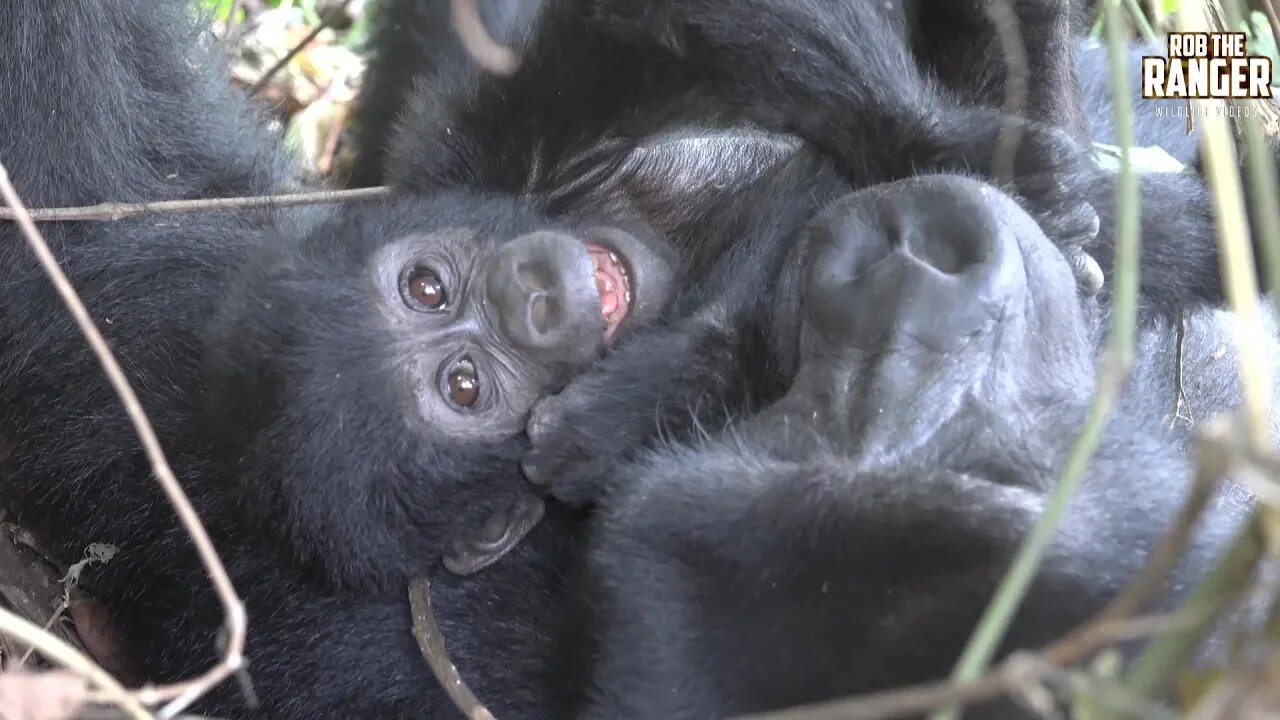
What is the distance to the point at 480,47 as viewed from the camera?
2082 mm

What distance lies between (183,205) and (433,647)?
0.91 m

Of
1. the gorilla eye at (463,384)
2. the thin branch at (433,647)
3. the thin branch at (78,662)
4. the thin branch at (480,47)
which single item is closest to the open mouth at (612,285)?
the gorilla eye at (463,384)

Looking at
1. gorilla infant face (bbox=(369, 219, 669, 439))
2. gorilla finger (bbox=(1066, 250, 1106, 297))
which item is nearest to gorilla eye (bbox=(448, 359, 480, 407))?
gorilla infant face (bbox=(369, 219, 669, 439))

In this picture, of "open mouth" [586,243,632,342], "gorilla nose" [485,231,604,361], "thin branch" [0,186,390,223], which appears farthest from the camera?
"thin branch" [0,186,390,223]

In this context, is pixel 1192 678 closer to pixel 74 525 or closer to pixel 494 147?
pixel 494 147

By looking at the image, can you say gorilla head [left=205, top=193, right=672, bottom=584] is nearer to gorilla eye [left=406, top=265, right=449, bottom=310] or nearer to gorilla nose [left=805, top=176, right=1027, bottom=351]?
gorilla eye [left=406, top=265, right=449, bottom=310]

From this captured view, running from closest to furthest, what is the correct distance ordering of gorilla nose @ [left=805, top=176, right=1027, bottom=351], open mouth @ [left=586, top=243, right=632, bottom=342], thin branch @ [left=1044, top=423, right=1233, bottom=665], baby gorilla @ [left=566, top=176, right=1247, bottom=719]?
1. thin branch @ [left=1044, top=423, right=1233, bottom=665]
2. baby gorilla @ [left=566, top=176, right=1247, bottom=719]
3. gorilla nose @ [left=805, top=176, right=1027, bottom=351]
4. open mouth @ [left=586, top=243, right=632, bottom=342]

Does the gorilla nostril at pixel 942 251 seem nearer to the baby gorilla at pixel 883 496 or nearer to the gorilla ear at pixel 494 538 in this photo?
the baby gorilla at pixel 883 496

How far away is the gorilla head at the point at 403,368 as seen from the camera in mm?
1829

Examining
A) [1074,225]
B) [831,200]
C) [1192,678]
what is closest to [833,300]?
[831,200]

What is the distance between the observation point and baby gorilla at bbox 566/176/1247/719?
1.24 metres

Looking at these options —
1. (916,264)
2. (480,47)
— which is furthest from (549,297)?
(916,264)

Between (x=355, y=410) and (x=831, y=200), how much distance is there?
77cm

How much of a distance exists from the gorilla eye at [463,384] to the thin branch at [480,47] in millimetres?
545
